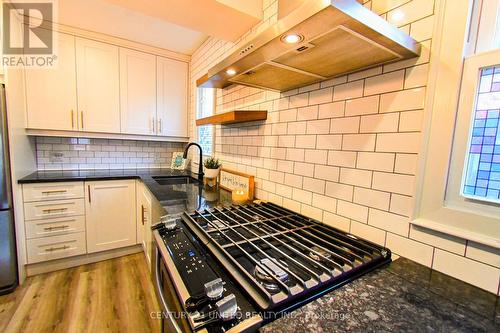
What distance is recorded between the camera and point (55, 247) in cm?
209

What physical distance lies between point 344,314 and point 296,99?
1032mm

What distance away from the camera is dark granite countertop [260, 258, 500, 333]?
49cm

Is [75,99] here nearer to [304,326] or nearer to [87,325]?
[87,325]

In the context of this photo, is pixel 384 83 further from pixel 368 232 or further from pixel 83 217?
pixel 83 217

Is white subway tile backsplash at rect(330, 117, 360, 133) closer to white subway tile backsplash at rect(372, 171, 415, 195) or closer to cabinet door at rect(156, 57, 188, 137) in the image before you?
white subway tile backsplash at rect(372, 171, 415, 195)

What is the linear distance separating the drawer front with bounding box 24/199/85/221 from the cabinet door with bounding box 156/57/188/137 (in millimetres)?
1178

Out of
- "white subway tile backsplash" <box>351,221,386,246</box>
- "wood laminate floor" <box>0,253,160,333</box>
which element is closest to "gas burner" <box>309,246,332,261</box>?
"white subway tile backsplash" <box>351,221,386,246</box>

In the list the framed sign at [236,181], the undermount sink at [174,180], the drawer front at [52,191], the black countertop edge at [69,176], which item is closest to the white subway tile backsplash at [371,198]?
the framed sign at [236,181]

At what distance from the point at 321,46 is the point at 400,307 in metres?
0.79

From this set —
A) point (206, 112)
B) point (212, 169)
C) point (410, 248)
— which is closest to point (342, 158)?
point (410, 248)

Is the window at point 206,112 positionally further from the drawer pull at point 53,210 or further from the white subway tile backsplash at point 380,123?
the white subway tile backsplash at point 380,123

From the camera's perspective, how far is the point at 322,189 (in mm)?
1092

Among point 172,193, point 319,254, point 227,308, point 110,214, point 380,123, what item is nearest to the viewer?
point 227,308

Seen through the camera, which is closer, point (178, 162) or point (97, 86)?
point (97, 86)
